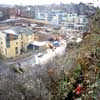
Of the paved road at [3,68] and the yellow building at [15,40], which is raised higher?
the yellow building at [15,40]

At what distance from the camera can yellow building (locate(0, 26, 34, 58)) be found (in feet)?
9.37

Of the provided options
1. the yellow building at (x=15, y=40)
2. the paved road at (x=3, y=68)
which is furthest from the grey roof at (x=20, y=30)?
the paved road at (x=3, y=68)

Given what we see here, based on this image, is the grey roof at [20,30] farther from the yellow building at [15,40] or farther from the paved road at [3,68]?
the paved road at [3,68]

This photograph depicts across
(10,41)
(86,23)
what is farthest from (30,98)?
(86,23)

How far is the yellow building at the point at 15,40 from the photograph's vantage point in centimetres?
286

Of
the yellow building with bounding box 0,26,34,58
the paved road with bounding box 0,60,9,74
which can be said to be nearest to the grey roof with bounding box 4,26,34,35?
the yellow building with bounding box 0,26,34,58

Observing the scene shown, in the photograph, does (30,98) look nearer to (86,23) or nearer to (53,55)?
(53,55)

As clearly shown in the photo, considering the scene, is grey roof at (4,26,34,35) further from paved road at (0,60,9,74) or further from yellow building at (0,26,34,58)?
paved road at (0,60,9,74)

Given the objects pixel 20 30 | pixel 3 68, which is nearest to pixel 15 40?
pixel 20 30

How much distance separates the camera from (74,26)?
3514 mm

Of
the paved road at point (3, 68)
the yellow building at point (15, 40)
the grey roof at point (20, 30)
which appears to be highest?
the grey roof at point (20, 30)

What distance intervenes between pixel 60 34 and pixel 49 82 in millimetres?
974

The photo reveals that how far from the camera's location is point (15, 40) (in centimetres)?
293

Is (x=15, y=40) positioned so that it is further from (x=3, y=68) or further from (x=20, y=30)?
(x=3, y=68)
